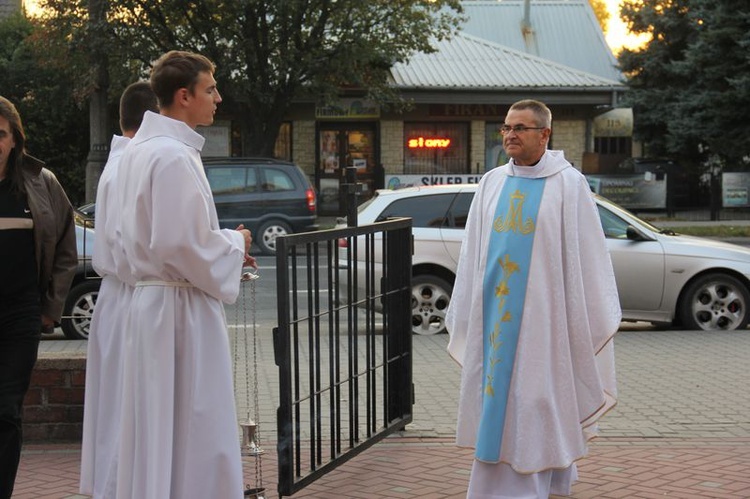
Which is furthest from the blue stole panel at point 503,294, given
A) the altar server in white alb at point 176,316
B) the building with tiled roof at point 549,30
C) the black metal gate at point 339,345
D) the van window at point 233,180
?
the building with tiled roof at point 549,30

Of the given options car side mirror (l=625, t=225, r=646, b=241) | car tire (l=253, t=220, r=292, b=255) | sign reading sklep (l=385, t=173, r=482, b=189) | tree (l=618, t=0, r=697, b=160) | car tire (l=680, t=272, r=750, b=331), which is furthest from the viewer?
tree (l=618, t=0, r=697, b=160)

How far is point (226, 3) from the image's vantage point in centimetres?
2522

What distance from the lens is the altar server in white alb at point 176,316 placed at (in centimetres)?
428

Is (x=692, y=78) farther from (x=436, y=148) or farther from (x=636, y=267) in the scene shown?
(x=636, y=267)

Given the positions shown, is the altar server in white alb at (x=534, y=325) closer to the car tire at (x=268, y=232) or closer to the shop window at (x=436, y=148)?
the car tire at (x=268, y=232)

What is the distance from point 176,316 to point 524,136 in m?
2.08

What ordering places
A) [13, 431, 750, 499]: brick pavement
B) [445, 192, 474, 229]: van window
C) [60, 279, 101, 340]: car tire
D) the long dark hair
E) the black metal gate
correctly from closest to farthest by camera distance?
the long dark hair
the black metal gate
[13, 431, 750, 499]: brick pavement
[60, 279, 101, 340]: car tire
[445, 192, 474, 229]: van window

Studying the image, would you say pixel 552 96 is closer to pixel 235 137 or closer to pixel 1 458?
pixel 235 137

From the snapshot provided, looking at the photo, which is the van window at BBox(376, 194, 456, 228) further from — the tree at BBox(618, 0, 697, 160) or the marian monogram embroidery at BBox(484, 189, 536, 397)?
the tree at BBox(618, 0, 697, 160)

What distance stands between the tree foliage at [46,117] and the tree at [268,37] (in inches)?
223

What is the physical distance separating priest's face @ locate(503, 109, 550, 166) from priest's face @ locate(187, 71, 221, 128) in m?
1.68

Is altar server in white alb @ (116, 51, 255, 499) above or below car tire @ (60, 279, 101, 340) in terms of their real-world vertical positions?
above

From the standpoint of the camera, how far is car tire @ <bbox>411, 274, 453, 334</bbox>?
12.0m

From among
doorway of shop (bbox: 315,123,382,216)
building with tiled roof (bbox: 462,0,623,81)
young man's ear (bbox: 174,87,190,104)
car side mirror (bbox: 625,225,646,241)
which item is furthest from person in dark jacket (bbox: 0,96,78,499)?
building with tiled roof (bbox: 462,0,623,81)
